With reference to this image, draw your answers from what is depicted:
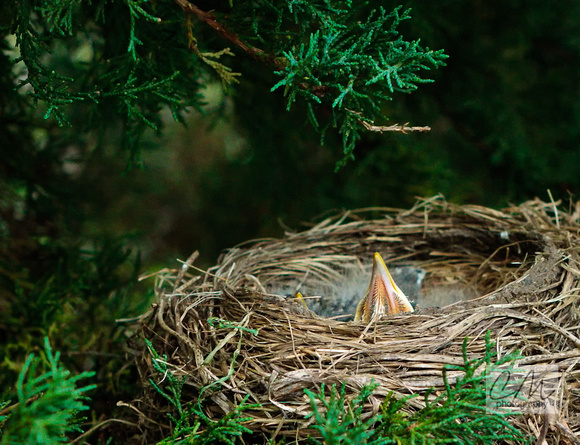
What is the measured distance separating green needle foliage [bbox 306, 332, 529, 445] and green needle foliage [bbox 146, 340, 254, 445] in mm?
171

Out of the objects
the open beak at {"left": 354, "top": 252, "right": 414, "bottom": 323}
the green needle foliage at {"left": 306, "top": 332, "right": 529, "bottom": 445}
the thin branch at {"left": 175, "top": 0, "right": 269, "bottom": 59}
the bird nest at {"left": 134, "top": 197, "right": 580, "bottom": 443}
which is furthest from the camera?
the open beak at {"left": 354, "top": 252, "right": 414, "bottom": 323}

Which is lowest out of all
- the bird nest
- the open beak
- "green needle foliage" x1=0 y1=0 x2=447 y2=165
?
the open beak

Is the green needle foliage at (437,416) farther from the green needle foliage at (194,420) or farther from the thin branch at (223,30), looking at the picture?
the thin branch at (223,30)

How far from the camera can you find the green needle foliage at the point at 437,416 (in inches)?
42.0

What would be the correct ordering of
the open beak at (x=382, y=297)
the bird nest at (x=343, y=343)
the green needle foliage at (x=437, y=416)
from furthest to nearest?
the open beak at (x=382, y=297) → the bird nest at (x=343, y=343) → the green needle foliage at (x=437, y=416)

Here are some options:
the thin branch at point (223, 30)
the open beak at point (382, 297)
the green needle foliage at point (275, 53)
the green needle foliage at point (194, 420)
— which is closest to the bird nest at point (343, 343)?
the green needle foliage at point (194, 420)

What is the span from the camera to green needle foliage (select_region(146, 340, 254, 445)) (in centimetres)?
Answer: 115

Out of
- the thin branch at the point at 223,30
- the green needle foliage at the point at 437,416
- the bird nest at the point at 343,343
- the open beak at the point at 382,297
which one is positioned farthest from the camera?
the open beak at the point at 382,297

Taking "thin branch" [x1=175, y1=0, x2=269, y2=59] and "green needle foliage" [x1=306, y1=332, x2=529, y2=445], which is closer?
"green needle foliage" [x1=306, y1=332, x2=529, y2=445]

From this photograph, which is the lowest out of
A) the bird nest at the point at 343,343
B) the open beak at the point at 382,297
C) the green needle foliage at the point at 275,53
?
the open beak at the point at 382,297

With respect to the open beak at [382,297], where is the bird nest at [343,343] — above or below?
above

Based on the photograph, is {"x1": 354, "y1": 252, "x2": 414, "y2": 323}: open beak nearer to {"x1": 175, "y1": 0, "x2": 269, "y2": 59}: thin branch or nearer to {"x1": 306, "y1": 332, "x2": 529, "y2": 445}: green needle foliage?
{"x1": 306, "y1": 332, "x2": 529, "y2": 445}: green needle foliage

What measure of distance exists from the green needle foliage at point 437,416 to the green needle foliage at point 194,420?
0.17 m

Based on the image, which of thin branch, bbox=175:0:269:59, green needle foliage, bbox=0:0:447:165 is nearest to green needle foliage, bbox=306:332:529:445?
green needle foliage, bbox=0:0:447:165
